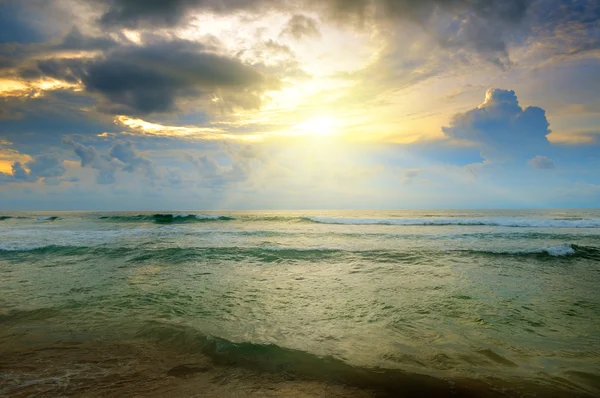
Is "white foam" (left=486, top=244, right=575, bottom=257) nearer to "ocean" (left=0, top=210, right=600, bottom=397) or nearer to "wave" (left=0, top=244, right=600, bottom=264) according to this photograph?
"wave" (left=0, top=244, right=600, bottom=264)

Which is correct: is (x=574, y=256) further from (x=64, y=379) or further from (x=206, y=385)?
(x=64, y=379)

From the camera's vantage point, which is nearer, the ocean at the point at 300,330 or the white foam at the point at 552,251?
the ocean at the point at 300,330

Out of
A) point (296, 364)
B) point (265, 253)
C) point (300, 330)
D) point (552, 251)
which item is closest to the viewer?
point (296, 364)

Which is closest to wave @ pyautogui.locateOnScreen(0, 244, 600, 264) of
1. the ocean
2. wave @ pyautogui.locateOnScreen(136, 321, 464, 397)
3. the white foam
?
the white foam

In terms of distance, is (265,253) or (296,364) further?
(265,253)

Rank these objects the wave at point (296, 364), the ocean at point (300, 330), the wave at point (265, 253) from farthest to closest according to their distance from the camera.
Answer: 1. the wave at point (265, 253)
2. the ocean at point (300, 330)
3. the wave at point (296, 364)

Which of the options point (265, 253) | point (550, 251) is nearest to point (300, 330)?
point (265, 253)

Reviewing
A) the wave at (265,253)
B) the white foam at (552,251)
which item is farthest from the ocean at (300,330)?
the white foam at (552,251)

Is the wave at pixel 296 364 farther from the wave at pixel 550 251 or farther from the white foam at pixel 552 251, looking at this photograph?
the white foam at pixel 552 251

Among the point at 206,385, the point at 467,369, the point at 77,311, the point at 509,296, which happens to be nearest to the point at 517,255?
the point at 509,296

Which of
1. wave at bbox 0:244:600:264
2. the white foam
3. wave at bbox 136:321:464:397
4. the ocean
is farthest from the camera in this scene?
the white foam

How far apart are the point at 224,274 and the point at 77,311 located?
5.10 m

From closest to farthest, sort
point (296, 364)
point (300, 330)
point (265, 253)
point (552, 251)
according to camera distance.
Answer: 1. point (296, 364)
2. point (300, 330)
3. point (552, 251)
4. point (265, 253)

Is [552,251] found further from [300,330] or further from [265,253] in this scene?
[300,330]
